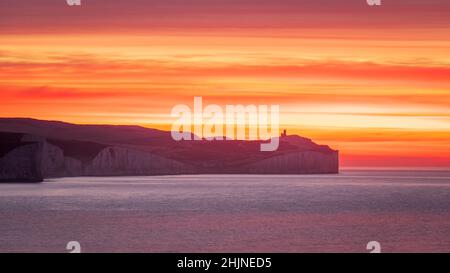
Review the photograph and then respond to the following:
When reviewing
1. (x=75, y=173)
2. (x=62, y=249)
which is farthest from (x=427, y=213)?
(x=75, y=173)

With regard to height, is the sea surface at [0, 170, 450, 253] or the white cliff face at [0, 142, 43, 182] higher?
the white cliff face at [0, 142, 43, 182]

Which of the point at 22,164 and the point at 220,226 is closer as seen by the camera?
the point at 220,226

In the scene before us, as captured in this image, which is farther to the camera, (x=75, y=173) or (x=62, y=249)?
(x=75, y=173)

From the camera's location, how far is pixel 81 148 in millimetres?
183750

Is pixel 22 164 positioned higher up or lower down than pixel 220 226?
higher up

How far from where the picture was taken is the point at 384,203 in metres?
86.2

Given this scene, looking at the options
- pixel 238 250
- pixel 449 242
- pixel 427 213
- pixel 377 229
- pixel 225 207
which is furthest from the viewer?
pixel 225 207

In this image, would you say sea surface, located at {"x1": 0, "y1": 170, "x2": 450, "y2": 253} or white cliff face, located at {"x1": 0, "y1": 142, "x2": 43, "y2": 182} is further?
white cliff face, located at {"x1": 0, "y1": 142, "x2": 43, "y2": 182}

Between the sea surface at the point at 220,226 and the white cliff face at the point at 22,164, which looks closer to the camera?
the sea surface at the point at 220,226

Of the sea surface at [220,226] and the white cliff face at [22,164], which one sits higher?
the white cliff face at [22,164]
